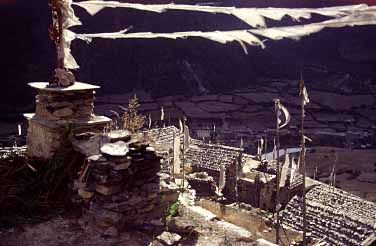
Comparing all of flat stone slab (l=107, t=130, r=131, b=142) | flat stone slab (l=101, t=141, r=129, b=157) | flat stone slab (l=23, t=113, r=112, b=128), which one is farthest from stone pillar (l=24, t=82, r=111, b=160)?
flat stone slab (l=101, t=141, r=129, b=157)

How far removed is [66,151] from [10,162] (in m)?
0.93

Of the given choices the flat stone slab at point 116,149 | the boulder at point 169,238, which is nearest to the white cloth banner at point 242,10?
the flat stone slab at point 116,149

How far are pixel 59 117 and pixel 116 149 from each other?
1388 mm

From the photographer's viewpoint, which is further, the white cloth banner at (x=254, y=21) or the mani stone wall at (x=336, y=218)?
the white cloth banner at (x=254, y=21)

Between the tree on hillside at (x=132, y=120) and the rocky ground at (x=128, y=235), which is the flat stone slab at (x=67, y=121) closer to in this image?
the tree on hillside at (x=132, y=120)

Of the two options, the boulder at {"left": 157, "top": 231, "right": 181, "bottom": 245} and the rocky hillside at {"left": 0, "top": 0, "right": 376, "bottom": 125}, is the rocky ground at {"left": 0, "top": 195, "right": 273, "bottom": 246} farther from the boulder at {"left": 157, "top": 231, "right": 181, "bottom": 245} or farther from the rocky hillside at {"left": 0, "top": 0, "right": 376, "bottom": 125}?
the rocky hillside at {"left": 0, "top": 0, "right": 376, "bottom": 125}

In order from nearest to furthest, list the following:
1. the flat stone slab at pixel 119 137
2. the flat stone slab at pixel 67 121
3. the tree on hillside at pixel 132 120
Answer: the flat stone slab at pixel 119 137 < the flat stone slab at pixel 67 121 < the tree on hillside at pixel 132 120

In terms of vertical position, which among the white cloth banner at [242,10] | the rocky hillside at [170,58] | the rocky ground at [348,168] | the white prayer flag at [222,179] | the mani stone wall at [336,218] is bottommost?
the rocky ground at [348,168]

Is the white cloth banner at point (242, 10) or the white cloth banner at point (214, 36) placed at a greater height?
the white cloth banner at point (242, 10)

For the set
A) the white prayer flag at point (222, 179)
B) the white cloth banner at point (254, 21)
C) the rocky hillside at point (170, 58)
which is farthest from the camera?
the white cloth banner at point (254, 21)

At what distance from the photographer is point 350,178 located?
24.1m

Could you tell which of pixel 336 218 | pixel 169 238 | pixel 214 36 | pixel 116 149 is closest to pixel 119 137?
pixel 116 149

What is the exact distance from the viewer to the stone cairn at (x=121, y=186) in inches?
224

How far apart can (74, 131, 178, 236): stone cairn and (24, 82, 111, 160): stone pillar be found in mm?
819
